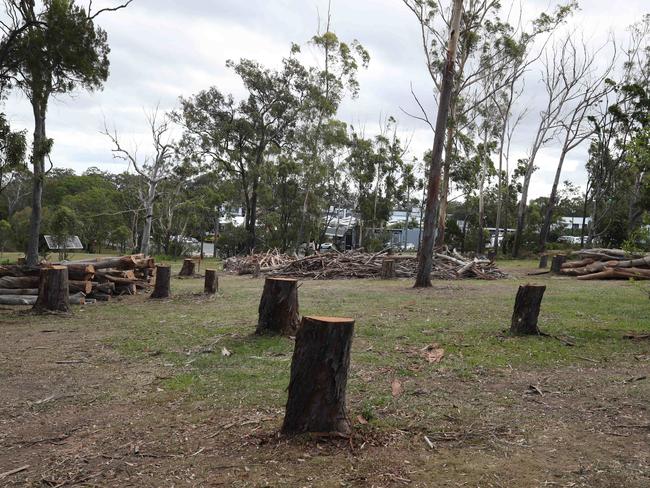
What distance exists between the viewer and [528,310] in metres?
7.32

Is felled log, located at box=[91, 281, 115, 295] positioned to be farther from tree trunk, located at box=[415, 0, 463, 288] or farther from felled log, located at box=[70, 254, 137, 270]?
tree trunk, located at box=[415, 0, 463, 288]

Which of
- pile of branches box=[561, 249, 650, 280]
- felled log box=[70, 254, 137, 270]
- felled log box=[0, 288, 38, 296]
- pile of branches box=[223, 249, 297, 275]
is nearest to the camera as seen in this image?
felled log box=[0, 288, 38, 296]

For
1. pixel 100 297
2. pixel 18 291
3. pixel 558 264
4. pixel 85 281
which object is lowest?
pixel 100 297

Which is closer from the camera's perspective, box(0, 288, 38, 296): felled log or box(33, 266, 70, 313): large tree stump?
box(33, 266, 70, 313): large tree stump

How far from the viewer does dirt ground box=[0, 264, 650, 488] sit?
10.6ft

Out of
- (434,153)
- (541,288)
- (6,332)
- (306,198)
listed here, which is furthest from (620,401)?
(306,198)

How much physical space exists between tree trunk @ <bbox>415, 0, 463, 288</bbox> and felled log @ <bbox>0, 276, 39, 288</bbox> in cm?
981

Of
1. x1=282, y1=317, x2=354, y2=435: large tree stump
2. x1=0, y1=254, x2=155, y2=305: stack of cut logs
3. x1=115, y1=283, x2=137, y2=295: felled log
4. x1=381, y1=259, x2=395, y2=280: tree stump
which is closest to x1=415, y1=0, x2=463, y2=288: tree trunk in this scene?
x1=381, y1=259, x2=395, y2=280: tree stump

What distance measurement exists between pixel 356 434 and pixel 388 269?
49.8ft

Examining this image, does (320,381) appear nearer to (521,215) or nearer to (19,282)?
(19,282)

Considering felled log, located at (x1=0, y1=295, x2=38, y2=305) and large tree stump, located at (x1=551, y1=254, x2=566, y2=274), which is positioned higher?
large tree stump, located at (x1=551, y1=254, x2=566, y2=274)

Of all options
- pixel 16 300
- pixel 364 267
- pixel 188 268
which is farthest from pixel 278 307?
pixel 188 268

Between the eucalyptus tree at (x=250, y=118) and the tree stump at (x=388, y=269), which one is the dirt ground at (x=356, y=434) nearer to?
the tree stump at (x=388, y=269)

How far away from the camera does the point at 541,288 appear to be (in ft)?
23.8
